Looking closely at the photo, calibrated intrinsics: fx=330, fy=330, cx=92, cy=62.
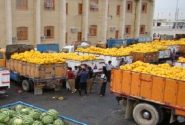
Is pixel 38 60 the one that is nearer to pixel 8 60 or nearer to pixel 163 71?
pixel 8 60

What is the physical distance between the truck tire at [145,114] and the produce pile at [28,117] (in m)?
6.97

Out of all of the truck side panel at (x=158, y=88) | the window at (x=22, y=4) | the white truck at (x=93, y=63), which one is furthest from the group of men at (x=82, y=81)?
the window at (x=22, y=4)

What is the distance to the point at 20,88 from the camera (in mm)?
20844

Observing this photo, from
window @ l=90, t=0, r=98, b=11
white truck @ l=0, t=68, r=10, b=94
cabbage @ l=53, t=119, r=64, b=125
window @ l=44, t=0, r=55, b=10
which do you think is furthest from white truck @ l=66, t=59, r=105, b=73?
window @ l=90, t=0, r=98, b=11

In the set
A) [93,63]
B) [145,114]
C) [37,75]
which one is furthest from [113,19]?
[145,114]

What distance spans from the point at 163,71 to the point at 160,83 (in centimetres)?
85

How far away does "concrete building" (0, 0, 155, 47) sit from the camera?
35.2m

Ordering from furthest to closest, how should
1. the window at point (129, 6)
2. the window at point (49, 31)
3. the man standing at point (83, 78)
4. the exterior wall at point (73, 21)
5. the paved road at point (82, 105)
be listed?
the window at point (129, 6), the exterior wall at point (73, 21), the window at point (49, 31), the man standing at point (83, 78), the paved road at point (82, 105)

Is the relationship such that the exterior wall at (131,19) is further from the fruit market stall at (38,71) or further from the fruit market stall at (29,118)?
the fruit market stall at (29,118)

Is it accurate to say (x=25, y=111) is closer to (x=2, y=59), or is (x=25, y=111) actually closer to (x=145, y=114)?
(x=145, y=114)

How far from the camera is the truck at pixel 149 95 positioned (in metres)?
13.0

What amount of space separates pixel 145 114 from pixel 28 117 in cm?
782

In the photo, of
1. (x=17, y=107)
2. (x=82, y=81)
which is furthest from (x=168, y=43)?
(x=17, y=107)

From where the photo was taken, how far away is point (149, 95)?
13.8 metres
